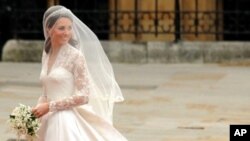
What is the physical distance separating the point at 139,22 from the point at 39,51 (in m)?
2.00

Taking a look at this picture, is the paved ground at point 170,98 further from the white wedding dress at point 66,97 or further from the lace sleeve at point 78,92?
the lace sleeve at point 78,92

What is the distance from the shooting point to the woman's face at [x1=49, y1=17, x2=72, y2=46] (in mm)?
7383

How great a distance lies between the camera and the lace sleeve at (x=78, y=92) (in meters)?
7.36

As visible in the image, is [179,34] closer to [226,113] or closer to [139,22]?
[139,22]

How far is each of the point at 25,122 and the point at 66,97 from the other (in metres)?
0.39

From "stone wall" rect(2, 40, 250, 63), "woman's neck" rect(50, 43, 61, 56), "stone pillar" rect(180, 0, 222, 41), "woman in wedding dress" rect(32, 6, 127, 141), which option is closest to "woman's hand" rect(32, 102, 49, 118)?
"woman in wedding dress" rect(32, 6, 127, 141)

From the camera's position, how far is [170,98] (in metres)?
13.7

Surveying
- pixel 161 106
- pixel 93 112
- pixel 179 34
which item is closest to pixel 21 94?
pixel 161 106

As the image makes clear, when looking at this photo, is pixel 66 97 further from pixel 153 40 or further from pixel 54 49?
pixel 153 40

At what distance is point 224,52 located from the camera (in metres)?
17.3

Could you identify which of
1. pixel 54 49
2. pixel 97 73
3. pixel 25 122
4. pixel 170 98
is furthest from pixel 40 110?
pixel 170 98

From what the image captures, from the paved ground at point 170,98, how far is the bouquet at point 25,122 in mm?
3158

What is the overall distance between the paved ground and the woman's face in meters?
3.25

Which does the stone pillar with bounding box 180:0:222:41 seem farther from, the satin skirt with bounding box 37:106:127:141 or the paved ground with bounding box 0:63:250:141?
the satin skirt with bounding box 37:106:127:141
